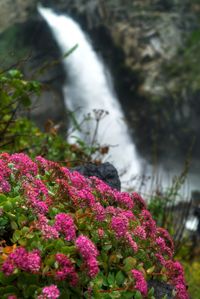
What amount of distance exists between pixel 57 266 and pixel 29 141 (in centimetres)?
407

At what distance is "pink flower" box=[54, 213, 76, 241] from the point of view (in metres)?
2.09

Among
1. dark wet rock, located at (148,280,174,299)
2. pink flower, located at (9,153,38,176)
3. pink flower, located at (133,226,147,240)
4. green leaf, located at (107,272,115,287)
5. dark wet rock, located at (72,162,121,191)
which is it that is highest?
dark wet rock, located at (72,162,121,191)

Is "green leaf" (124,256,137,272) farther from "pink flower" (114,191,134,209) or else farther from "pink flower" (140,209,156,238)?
"pink flower" (114,191,134,209)

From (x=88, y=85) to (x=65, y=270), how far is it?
646 inches

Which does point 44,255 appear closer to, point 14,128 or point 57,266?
point 57,266

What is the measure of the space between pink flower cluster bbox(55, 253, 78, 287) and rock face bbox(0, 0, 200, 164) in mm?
14234

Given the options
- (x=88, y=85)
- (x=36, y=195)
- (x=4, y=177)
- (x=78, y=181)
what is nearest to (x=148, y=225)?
(x=78, y=181)

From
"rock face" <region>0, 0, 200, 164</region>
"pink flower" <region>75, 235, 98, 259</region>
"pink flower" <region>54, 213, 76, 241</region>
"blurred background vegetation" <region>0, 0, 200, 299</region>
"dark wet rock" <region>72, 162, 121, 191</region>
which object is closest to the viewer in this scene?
"pink flower" <region>75, 235, 98, 259</region>

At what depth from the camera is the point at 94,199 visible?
8.15 feet

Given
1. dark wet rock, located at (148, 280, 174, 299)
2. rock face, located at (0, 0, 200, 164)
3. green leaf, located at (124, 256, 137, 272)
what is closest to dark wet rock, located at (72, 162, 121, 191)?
dark wet rock, located at (148, 280, 174, 299)

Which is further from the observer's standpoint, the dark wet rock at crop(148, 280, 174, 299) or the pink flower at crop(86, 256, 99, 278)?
the dark wet rock at crop(148, 280, 174, 299)

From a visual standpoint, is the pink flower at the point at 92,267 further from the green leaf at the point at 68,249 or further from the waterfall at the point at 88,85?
the waterfall at the point at 88,85

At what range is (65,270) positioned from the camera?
6.18ft

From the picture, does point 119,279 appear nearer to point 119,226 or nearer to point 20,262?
point 119,226
